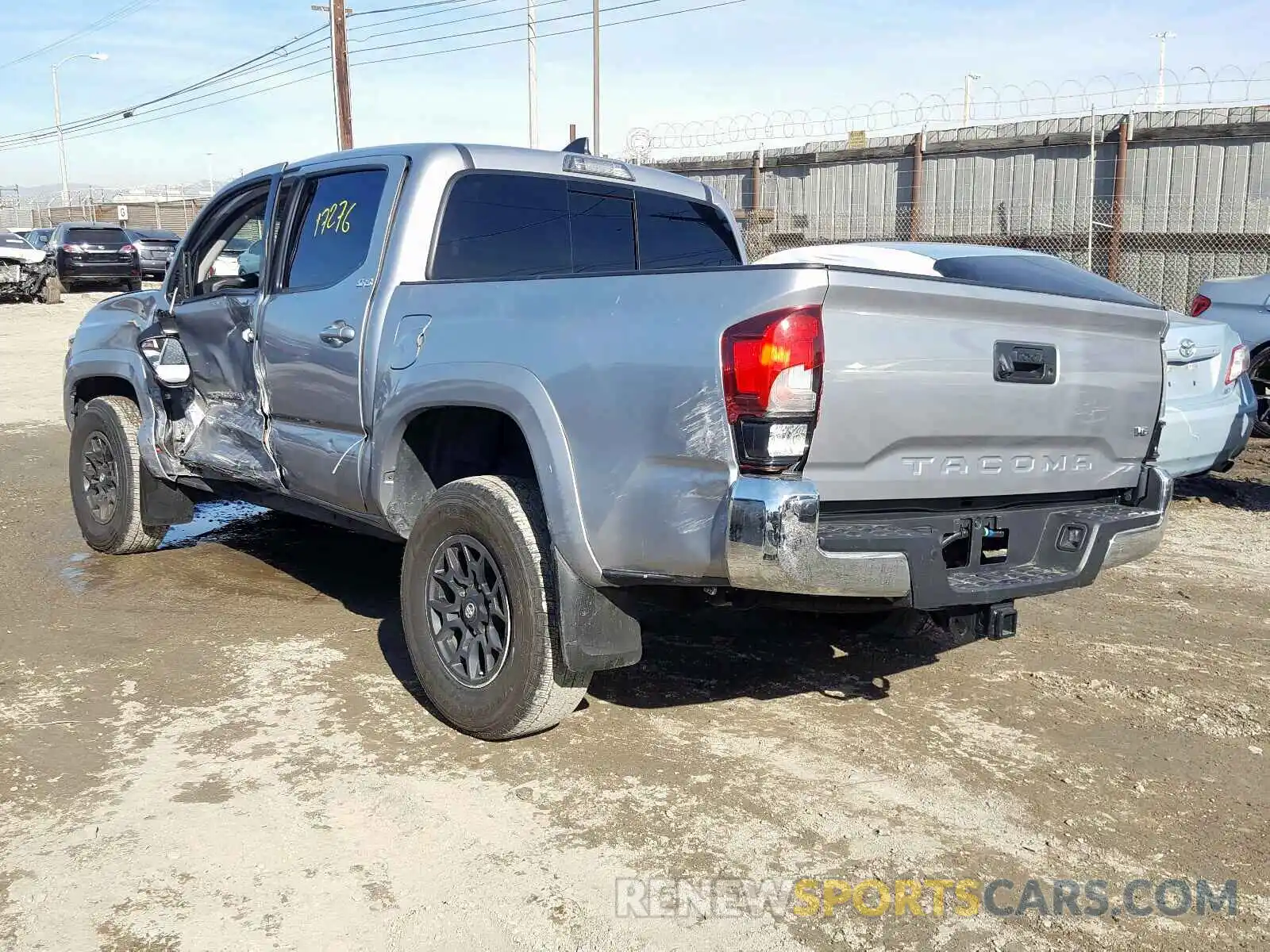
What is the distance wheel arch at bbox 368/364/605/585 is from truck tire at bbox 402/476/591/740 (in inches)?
6.0

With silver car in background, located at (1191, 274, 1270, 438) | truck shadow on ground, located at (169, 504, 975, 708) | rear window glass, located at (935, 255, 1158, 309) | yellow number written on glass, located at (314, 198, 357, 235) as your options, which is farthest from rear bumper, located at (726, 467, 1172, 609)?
silver car in background, located at (1191, 274, 1270, 438)

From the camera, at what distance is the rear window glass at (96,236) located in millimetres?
26547

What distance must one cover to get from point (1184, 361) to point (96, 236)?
2549 cm

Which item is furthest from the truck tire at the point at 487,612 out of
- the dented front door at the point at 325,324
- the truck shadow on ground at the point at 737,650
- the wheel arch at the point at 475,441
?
the dented front door at the point at 325,324

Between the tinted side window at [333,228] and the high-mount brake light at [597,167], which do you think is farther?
the high-mount brake light at [597,167]

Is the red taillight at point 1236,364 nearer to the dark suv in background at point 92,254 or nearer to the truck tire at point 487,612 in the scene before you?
the truck tire at point 487,612

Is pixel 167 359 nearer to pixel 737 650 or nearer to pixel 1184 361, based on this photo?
pixel 737 650

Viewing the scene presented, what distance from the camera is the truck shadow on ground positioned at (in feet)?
14.9

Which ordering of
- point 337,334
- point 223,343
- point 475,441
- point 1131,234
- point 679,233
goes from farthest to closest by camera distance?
point 1131,234 < point 223,343 < point 679,233 < point 337,334 < point 475,441

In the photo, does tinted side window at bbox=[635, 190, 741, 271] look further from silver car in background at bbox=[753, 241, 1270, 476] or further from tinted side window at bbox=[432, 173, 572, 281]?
silver car in background at bbox=[753, 241, 1270, 476]

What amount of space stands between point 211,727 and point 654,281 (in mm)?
2207

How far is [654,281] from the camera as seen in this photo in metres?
3.39

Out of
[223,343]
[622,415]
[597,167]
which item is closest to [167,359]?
[223,343]

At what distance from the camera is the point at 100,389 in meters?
6.70
